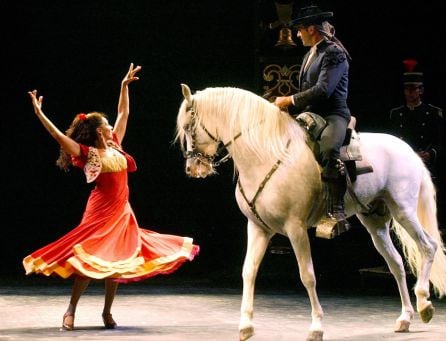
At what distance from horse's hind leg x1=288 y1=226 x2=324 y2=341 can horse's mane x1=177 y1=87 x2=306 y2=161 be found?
15.5 inches

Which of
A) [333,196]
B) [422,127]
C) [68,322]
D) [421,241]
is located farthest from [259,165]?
[422,127]

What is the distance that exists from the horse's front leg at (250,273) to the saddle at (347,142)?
531mm

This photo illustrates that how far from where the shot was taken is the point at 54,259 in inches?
218

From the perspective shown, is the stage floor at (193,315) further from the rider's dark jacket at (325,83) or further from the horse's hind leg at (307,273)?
the rider's dark jacket at (325,83)

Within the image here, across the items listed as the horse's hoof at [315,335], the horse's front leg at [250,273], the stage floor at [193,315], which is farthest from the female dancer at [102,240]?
the horse's hoof at [315,335]

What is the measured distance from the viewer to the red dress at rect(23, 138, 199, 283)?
5488mm

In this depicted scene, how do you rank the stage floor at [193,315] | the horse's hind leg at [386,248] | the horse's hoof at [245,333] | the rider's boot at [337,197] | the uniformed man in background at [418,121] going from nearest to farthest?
1. the horse's hoof at [245,333]
2. the rider's boot at [337,197]
3. the stage floor at [193,315]
4. the horse's hind leg at [386,248]
5. the uniformed man in background at [418,121]

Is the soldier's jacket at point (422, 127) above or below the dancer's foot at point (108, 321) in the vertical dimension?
above

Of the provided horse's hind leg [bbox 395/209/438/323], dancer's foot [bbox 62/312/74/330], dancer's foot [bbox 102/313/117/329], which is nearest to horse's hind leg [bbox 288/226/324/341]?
horse's hind leg [bbox 395/209/438/323]

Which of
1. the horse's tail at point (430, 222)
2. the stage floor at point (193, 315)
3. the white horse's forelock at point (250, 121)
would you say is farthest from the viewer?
the horse's tail at point (430, 222)

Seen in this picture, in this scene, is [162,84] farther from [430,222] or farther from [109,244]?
[430,222]

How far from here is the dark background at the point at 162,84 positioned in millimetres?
8086

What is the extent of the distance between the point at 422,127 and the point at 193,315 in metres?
2.47

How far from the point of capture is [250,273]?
17.0 ft
